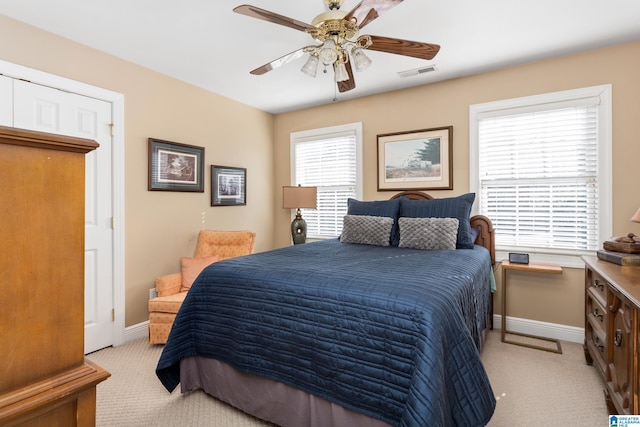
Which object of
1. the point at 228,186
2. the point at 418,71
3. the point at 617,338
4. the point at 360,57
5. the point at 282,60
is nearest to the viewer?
the point at 617,338

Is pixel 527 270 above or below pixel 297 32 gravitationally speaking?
below

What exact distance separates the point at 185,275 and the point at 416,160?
2800 millimetres

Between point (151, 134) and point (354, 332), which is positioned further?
point (151, 134)

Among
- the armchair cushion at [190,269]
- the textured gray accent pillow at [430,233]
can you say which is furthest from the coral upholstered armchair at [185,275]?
the textured gray accent pillow at [430,233]

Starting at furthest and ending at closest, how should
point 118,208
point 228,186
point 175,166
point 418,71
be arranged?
point 228,186
point 175,166
point 418,71
point 118,208

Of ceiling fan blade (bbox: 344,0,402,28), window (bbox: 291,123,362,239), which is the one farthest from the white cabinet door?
window (bbox: 291,123,362,239)

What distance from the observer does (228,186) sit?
425 cm

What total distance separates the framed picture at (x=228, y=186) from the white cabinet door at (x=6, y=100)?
1.86 metres

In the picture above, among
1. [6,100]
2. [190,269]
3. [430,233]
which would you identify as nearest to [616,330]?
[430,233]

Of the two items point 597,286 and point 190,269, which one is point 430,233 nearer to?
point 597,286

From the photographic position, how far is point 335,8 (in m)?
2.10

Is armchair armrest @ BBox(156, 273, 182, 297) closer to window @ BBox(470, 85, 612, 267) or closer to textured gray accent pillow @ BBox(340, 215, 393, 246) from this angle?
textured gray accent pillow @ BBox(340, 215, 393, 246)

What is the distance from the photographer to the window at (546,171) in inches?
118

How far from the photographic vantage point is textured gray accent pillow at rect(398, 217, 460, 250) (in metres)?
2.96
